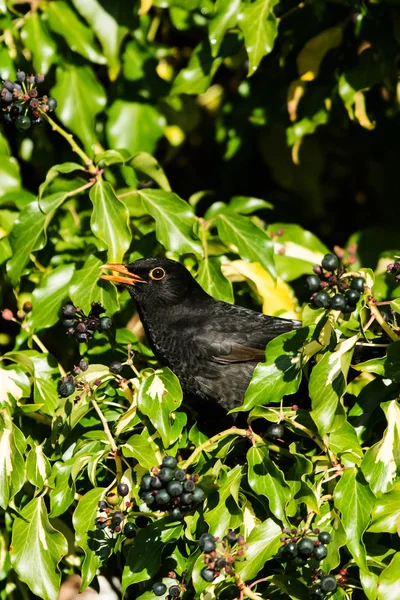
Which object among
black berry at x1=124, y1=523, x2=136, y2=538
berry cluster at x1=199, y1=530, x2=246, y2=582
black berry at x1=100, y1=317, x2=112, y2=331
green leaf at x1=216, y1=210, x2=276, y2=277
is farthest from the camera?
green leaf at x1=216, y1=210, x2=276, y2=277

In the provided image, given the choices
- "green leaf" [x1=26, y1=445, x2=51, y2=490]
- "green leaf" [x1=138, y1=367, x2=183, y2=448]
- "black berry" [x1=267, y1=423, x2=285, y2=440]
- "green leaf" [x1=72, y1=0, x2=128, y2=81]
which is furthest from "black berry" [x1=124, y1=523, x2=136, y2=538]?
"green leaf" [x1=72, y1=0, x2=128, y2=81]

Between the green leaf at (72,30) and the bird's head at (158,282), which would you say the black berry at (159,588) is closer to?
the bird's head at (158,282)

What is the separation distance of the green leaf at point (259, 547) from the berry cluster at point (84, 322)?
3.39 ft

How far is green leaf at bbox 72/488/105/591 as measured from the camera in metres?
3.32

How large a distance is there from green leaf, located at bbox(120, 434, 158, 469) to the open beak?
94 cm

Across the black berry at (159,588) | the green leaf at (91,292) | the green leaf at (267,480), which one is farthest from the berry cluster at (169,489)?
the green leaf at (91,292)

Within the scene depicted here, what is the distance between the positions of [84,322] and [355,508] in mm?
1328

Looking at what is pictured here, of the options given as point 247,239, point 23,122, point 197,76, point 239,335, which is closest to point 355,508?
point 239,335

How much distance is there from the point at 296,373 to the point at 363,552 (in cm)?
63

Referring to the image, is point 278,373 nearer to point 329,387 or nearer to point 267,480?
point 329,387

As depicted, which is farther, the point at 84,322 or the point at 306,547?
the point at 84,322

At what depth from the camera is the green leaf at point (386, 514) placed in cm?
314

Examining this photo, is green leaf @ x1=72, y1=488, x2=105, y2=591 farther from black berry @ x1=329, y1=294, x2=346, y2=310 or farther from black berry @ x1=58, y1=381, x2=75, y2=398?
black berry @ x1=329, y1=294, x2=346, y2=310

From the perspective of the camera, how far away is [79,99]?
4.81 metres
